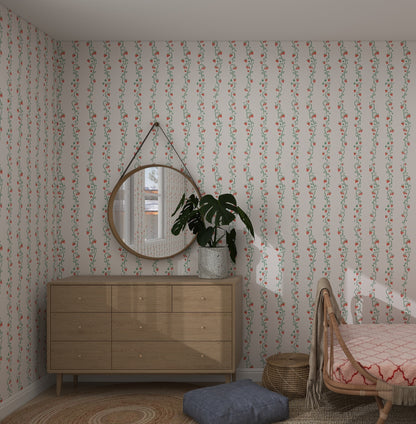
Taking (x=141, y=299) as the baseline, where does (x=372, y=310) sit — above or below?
below

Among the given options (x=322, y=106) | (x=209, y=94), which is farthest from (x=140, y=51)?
(x=322, y=106)

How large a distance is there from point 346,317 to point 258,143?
155 centimetres

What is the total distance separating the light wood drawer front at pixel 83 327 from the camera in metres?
3.43

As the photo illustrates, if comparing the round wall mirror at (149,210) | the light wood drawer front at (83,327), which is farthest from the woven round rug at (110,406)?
the round wall mirror at (149,210)

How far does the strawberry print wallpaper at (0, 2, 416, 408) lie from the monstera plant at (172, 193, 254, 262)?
9.5 inches

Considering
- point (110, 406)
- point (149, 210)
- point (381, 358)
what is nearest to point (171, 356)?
point (110, 406)

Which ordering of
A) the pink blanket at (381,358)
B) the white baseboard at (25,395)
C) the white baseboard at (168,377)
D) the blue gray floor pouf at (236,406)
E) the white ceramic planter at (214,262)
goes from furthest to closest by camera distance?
1. the white baseboard at (168,377)
2. the white ceramic planter at (214,262)
3. the white baseboard at (25,395)
4. the blue gray floor pouf at (236,406)
5. the pink blanket at (381,358)

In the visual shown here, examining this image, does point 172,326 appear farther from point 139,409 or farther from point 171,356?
point 139,409

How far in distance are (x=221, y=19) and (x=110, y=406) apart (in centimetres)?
279

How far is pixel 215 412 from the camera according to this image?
286 cm

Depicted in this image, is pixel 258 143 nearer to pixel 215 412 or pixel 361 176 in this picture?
pixel 361 176

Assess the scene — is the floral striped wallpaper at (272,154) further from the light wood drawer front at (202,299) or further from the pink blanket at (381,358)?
the pink blanket at (381,358)

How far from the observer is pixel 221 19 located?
3.43 m

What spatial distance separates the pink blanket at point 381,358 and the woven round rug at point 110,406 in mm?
1021
